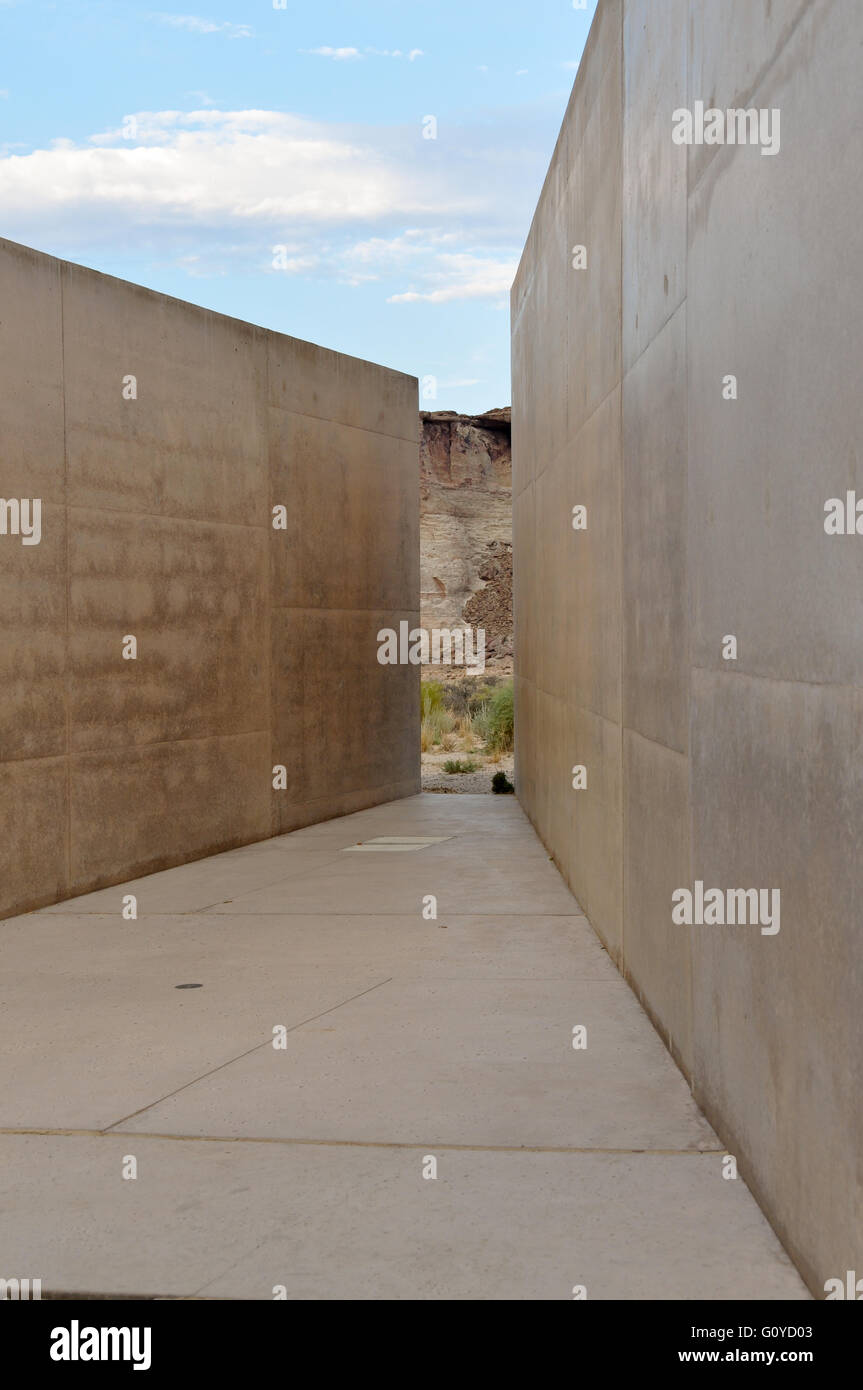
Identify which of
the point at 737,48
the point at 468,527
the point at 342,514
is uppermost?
the point at 468,527

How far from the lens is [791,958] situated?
10.4 ft

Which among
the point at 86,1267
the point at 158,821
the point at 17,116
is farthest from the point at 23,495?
the point at 17,116

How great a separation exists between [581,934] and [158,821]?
3.69 m

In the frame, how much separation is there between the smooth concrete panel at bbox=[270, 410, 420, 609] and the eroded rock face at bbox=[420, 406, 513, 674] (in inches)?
648

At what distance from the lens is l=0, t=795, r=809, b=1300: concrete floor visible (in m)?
3.26

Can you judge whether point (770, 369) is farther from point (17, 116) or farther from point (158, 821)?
point (17, 116)

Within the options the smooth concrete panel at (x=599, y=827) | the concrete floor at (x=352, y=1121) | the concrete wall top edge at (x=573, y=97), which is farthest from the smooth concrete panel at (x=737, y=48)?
the smooth concrete panel at (x=599, y=827)

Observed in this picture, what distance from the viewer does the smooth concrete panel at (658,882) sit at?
184 inches

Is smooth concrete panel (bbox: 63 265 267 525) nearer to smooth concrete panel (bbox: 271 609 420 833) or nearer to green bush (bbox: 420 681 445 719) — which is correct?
smooth concrete panel (bbox: 271 609 420 833)

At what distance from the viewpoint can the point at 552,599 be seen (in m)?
9.68

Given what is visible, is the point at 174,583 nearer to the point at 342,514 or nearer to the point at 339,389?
the point at 342,514

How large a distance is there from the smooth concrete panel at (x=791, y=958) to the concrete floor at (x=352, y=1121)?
225 mm

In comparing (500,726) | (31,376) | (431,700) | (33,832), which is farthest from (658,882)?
(431,700)

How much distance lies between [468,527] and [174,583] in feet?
80.0
